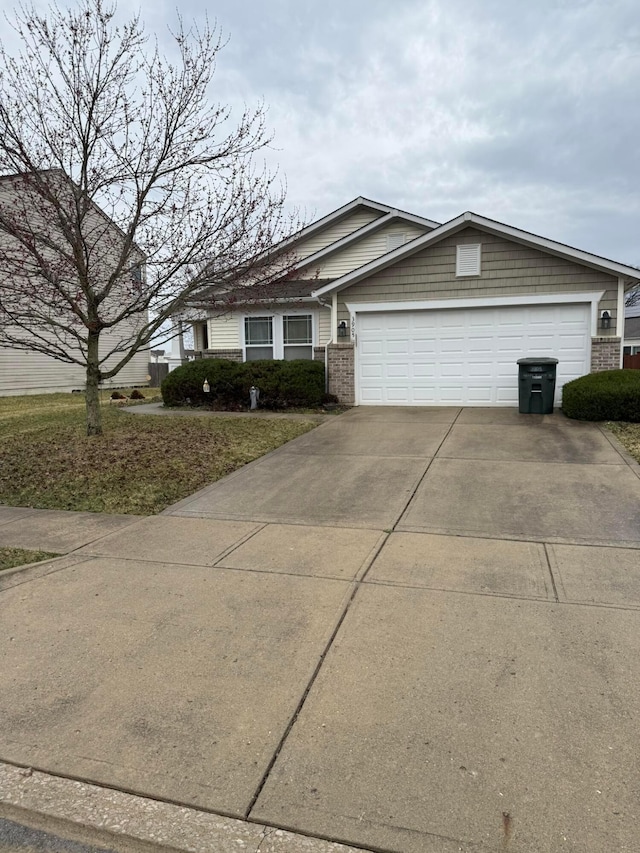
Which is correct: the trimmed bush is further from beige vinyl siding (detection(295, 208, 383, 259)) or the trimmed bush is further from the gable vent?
beige vinyl siding (detection(295, 208, 383, 259))

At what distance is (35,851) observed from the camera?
2.20m

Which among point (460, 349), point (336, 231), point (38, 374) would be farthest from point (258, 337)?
point (38, 374)

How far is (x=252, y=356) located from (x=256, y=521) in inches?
469

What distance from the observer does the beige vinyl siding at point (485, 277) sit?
500 inches

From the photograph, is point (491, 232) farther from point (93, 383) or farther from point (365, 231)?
point (93, 383)

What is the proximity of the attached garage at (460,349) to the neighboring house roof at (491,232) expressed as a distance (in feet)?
2.65

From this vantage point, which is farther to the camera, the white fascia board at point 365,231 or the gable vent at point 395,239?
the gable vent at point 395,239

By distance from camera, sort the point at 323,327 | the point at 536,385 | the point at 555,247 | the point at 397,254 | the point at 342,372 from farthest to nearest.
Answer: the point at 323,327
the point at 342,372
the point at 397,254
the point at 555,247
the point at 536,385

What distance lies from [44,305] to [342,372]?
6936 millimetres

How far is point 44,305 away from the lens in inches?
406

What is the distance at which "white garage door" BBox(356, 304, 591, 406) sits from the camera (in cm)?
1303

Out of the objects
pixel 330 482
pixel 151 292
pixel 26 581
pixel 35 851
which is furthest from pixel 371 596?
pixel 151 292

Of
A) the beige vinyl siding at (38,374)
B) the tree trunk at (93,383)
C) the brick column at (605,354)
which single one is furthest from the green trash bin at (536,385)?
the beige vinyl siding at (38,374)

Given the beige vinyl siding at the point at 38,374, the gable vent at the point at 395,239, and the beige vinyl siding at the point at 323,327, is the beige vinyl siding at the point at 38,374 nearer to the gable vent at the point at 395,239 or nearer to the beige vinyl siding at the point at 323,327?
the beige vinyl siding at the point at 323,327
